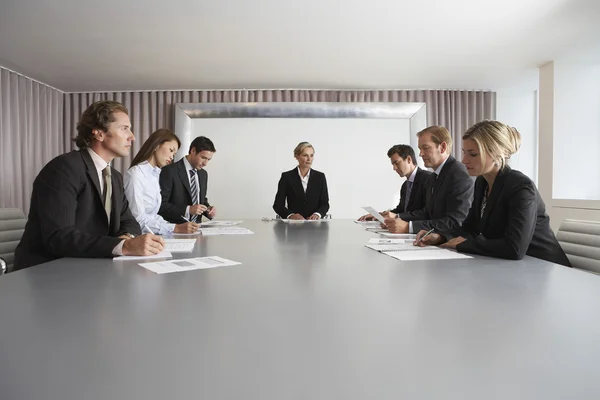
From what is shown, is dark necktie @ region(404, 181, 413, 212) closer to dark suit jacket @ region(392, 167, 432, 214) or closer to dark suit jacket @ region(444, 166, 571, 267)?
dark suit jacket @ region(392, 167, 432, 214)

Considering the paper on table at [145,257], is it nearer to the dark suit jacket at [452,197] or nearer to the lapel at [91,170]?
the lapel at [91,170]

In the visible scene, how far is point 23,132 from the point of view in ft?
19.3

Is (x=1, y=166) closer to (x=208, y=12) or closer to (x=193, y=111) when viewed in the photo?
(x=193, y=111)

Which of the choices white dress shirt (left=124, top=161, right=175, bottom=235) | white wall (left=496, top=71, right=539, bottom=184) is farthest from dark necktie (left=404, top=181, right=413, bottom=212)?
white wall (left=496, top=71, right=539, bottom=184)

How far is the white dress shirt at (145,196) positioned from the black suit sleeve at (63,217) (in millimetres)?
842

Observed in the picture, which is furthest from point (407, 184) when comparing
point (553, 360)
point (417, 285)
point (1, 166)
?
point (1, 166)

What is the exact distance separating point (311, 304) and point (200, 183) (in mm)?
3418

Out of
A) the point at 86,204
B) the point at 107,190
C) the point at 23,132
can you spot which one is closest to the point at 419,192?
the point at 107,190

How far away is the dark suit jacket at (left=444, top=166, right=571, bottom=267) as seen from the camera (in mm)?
1712

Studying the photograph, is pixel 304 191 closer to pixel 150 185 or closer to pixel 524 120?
pixel 150 185

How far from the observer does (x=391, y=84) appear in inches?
249

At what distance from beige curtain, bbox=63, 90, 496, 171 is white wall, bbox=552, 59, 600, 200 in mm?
1382

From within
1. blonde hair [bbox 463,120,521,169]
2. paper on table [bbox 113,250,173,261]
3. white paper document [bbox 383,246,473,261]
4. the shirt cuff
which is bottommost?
white paper document [bbox 383,246,473,261]

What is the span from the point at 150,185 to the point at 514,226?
82.8 inches
